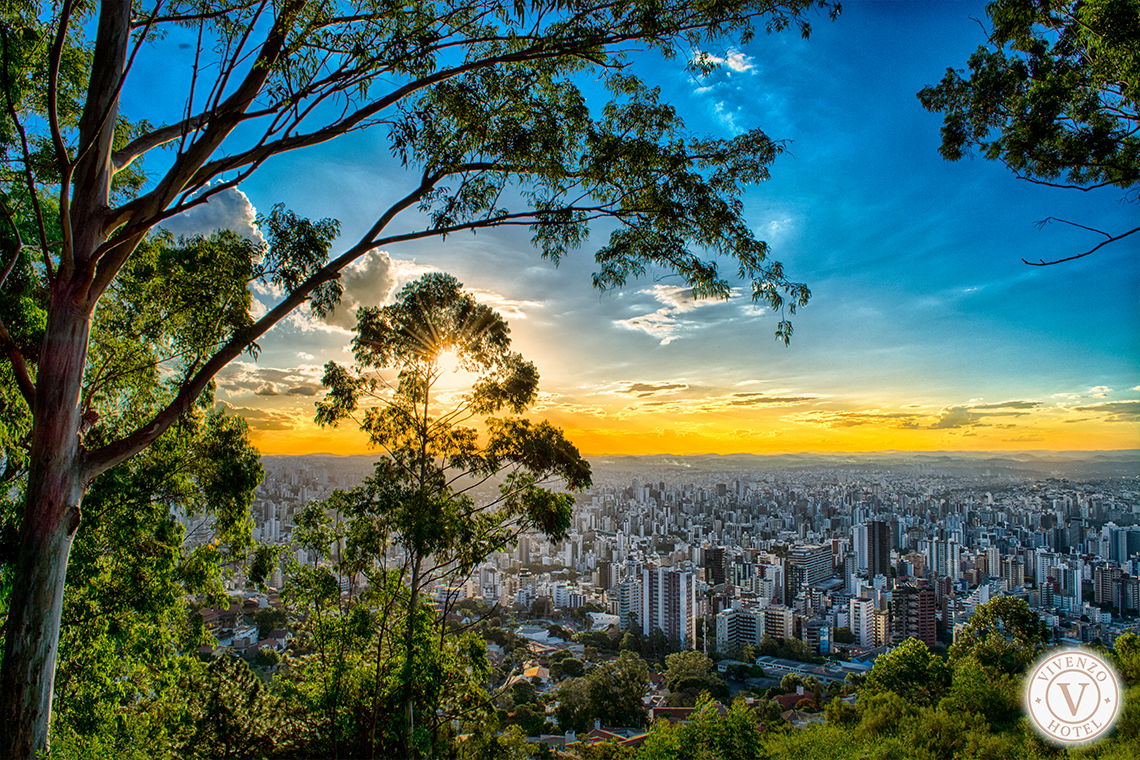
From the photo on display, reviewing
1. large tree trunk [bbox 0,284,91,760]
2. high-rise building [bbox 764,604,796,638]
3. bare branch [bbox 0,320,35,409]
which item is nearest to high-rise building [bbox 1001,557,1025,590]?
high-rise building [bbox 764,604,796,638]

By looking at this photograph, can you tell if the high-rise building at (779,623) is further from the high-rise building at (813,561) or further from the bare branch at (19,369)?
the bare branch at (19,369)

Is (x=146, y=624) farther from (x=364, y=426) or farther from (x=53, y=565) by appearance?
(x=53, y=565)

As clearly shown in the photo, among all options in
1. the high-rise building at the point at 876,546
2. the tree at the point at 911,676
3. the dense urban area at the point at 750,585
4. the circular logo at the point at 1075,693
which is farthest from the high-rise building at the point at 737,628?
the circular logo at the point at 1075,693

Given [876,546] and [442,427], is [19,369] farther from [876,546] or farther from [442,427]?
[876,546]

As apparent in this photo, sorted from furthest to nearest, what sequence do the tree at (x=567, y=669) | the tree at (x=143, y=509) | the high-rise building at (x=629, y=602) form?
the high-rise building at (x=629, y=602) < the tree at (x=567, y=669) < the tree at (x=143, y=509)

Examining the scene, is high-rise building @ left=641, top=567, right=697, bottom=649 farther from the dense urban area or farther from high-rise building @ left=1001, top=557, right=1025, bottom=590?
high-rise building @ left=1001, top=557, right=1025, bottom=590

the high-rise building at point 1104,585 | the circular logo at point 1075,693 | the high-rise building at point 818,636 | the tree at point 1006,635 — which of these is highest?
the circular logo at point 1075,693
